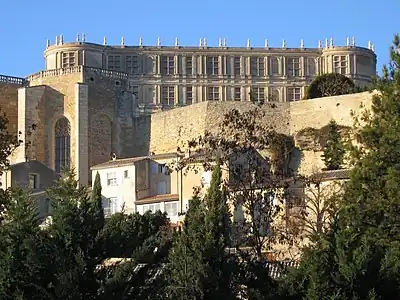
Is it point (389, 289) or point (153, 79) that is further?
point (153, 79)

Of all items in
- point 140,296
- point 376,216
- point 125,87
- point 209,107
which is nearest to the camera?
point 140,296

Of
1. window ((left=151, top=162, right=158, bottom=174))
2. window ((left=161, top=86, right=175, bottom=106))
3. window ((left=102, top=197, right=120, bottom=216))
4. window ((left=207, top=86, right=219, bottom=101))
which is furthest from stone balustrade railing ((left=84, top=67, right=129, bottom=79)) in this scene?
window ((left=207, top=86, right=219, bottom=101))

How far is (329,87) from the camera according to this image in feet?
227

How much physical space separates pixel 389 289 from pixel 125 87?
143 feet

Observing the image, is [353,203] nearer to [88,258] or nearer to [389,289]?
[389,289]

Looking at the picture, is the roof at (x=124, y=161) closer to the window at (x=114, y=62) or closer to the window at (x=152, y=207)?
the window at (x=152, y=207)

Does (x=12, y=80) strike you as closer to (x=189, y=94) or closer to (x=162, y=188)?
(x=162, y=188)

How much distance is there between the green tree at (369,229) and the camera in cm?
2428

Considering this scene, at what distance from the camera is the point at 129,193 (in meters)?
56.9

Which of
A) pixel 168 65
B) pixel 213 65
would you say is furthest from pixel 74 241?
pixel 213 65

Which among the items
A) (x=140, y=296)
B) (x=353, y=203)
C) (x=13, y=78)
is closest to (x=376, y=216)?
(x=353, y=203)

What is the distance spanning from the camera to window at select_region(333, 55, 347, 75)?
268 ft

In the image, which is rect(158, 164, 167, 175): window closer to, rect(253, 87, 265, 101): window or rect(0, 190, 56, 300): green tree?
rect(253, 87, 265, 101): window

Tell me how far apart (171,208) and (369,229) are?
2624 cm
